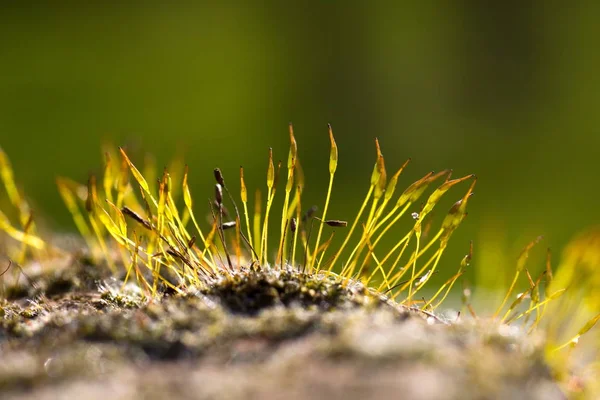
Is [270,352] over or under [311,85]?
over

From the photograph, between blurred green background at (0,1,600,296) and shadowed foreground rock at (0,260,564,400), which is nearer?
shadowed foreground rock at (0,260,564,400)

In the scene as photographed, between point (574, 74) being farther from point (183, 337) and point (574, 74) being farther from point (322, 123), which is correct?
point (183, 337)

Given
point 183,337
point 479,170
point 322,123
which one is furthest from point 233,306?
point 322,123

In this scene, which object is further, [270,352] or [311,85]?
[311,85]

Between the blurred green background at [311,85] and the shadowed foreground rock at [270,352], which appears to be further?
the blurred green background at [311,85]
